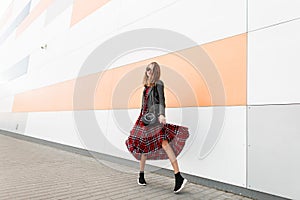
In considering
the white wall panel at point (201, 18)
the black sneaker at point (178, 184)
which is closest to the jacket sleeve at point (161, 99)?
the black sneaker at point (178, 184)

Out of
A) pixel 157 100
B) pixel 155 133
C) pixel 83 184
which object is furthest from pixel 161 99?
pixel 83 184

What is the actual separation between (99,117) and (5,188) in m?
2.14

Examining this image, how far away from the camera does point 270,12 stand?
219 cm

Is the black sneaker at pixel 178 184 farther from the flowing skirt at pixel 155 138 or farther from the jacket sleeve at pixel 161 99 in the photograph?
the jacket sleeve at pixel 161 99

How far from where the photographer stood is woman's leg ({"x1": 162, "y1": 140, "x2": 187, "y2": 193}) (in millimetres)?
2291

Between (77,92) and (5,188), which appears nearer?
(5,188)

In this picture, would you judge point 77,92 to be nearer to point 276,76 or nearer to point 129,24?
point 129,24

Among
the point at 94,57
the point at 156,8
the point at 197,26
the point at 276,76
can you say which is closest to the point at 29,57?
the point at 94,57

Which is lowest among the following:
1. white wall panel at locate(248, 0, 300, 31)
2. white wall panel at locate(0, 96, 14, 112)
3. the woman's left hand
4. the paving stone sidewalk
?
the paving stone sidewalk

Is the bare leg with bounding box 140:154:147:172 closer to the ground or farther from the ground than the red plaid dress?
closer to the ground

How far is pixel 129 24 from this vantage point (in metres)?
3.96

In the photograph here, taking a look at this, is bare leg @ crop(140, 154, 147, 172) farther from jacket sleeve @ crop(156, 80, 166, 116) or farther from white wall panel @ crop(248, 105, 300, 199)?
white wall panel @ crop(248, 105, 300, 199)

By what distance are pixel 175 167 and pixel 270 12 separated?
1.78m

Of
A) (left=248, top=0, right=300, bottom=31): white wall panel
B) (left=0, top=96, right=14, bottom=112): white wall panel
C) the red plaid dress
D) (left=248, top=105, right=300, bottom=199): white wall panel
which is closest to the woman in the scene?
the red plaid dress
